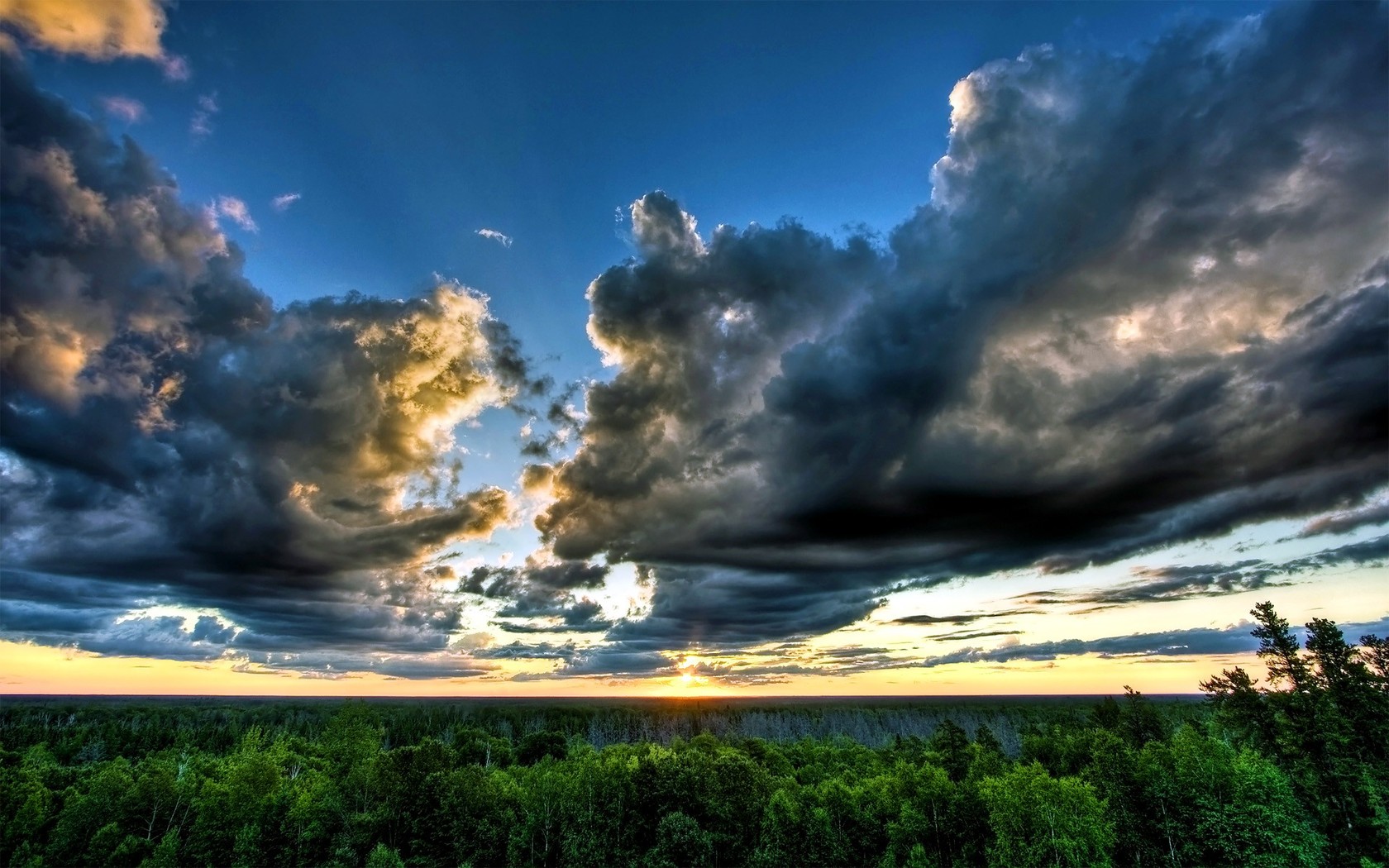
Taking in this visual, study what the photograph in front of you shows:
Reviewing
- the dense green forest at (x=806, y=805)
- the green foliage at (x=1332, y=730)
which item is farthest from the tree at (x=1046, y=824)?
the green foliage at (x=1332, y=730)

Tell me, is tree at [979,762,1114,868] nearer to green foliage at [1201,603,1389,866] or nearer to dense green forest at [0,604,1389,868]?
dense green forest at [0,604,1389,868]

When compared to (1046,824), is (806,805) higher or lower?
lower

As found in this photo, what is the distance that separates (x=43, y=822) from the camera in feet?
238

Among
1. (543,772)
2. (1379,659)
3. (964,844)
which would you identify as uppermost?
(1379,659)

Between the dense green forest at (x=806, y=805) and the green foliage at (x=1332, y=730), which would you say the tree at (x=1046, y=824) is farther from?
the green foliage at (x=1332, y=730)

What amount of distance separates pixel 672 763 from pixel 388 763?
36.5m

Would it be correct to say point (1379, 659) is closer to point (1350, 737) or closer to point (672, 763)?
point (1350, 737)

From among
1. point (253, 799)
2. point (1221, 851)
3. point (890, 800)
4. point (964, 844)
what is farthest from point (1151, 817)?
point (253, 799)

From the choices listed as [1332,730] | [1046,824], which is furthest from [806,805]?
[1332,730]

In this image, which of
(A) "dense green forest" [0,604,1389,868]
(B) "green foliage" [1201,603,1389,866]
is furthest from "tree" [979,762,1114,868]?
(B) "green foliage" [1201,603,1389,866]

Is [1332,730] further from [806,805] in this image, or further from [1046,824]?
[806,805]

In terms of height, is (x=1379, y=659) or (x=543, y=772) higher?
(x=1379, y=659)

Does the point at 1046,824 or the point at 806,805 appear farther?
the point at 806,805

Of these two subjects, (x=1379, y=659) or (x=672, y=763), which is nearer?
(x=1379, y=659)
